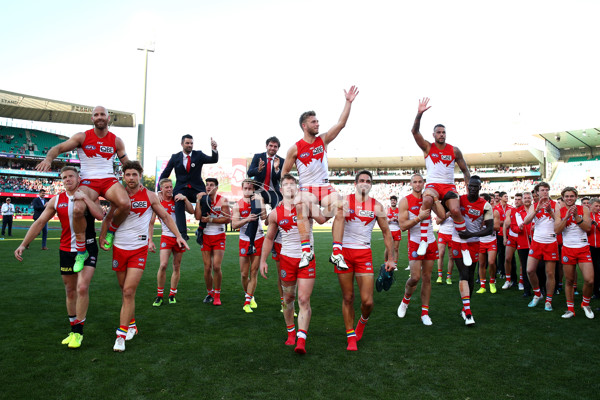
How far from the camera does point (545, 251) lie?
805 centimetres

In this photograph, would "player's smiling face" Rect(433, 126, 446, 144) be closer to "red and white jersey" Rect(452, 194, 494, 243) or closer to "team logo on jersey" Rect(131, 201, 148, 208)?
"red and white jersey" Rect(452, 194, 494, 243)

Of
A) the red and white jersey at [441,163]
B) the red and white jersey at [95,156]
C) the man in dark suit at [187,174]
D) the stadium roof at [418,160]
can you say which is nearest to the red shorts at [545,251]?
the red and white jersey at [441,163]

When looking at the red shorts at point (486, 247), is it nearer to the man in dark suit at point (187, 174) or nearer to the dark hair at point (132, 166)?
the man in dark suit at point (187, 174)

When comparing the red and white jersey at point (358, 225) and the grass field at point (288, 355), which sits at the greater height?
the red and white jersey at point (358, 225)

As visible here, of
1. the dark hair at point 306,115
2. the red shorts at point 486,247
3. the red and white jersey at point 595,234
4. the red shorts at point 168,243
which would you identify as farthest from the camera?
the red shorts at point 486,247

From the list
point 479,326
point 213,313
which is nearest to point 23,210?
point 213,313

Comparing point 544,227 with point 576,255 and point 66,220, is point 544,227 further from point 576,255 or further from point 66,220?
point 66,220

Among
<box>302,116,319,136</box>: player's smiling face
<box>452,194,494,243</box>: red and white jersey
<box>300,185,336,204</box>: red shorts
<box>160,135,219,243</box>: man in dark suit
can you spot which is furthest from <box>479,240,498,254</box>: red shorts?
→ <box>160,135,219,243</box>: man in dark suit

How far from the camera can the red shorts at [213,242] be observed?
8406 millimetres

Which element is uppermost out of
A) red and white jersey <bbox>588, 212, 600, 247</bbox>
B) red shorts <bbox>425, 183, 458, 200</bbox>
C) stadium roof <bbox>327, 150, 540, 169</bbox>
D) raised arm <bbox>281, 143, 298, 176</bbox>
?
stadium roof <bbox>327, 150, 540, 169</bbox>

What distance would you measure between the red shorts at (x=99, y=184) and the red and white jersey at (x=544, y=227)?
769 cm

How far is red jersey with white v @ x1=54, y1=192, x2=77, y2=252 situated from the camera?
5773 millimetres

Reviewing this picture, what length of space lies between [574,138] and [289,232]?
6069 centimetres

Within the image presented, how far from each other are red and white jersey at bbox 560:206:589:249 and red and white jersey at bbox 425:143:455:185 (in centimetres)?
221
